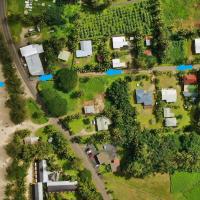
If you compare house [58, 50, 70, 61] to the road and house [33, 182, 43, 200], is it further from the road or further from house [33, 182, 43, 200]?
house [33, 182, 43, 200]

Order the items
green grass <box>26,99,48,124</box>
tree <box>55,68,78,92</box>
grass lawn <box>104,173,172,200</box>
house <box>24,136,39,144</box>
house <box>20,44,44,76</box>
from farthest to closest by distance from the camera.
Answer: grass lawn <box>104,173,172,200</box> → green grass <box>26,99,48,124</box> → house <box>24,136,39,144</box> → house <box>20,44,44,76</box> → tree <box>55,68,78,92</box>


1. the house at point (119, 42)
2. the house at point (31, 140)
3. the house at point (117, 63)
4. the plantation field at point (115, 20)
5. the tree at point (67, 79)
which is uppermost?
the plantation field at point (115, 20)

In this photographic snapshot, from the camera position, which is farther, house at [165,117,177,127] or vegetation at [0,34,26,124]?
house at [165,117,177,127]

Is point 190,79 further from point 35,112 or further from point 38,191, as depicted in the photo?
point 38,191

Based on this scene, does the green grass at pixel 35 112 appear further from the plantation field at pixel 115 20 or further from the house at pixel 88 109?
the plantation field at pixel 115 20

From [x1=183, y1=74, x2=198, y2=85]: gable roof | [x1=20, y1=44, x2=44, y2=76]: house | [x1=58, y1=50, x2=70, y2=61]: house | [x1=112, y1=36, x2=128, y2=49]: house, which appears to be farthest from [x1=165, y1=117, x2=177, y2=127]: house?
[x1=20, y1=44, x2=44, y2=76]: house

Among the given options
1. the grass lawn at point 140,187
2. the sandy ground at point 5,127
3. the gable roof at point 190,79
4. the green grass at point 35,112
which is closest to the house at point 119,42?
the gable roof at point 190,79
